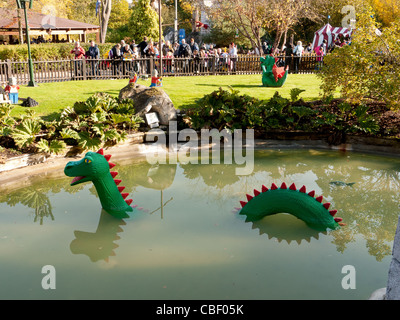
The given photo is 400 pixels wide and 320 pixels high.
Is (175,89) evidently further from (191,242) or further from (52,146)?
(191,242)

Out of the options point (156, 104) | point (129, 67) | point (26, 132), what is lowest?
point (26, 132)

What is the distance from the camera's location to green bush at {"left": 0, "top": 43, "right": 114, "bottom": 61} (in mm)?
25500

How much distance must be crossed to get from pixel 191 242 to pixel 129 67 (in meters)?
14.6

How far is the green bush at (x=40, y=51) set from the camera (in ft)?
83.7

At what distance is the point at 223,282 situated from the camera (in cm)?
607

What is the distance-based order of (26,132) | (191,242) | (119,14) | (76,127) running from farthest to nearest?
1. (119,14)
2. (76,127)
3. (26,132)
4. (191,242)

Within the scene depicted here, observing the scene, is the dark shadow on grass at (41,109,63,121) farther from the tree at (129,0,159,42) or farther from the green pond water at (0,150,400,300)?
the tree at (129,0,159,42)

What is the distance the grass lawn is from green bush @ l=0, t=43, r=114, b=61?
797 centimetres

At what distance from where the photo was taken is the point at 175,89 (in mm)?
17203

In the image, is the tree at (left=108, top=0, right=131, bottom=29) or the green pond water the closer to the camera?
the green pond water

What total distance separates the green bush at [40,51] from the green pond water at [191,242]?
688 inches

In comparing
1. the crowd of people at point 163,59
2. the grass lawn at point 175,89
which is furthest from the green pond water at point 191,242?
the crowd of people at point 163,59

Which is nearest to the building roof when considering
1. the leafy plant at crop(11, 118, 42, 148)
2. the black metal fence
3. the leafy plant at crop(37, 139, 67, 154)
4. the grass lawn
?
the black metal fence

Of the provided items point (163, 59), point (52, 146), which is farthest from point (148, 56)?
point (52, 146)
